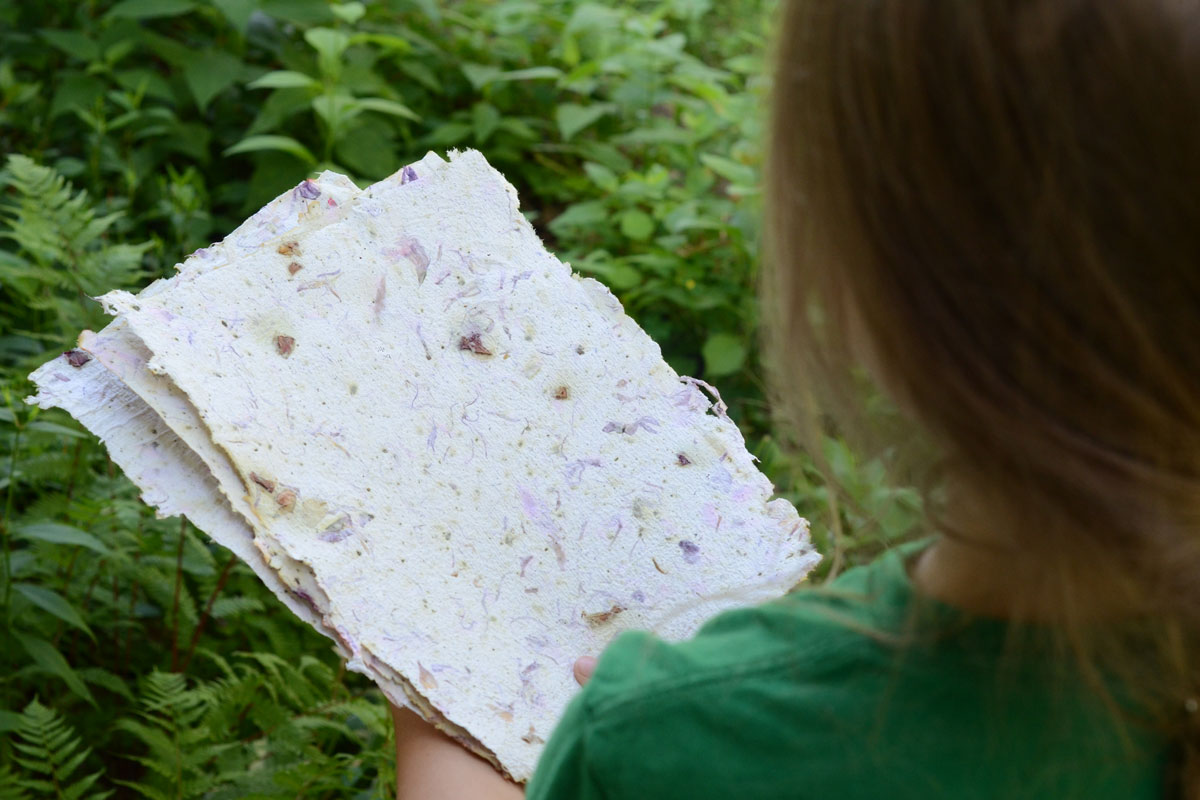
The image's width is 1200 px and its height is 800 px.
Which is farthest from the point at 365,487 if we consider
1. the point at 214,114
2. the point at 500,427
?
the point at 214,114

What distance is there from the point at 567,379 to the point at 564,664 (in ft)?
0.76

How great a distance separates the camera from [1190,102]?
0.36 meters

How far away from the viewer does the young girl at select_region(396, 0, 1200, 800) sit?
37 cm

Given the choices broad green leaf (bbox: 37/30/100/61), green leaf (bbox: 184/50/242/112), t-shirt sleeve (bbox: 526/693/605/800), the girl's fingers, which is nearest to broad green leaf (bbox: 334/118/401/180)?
green leaf (bbox: 184/50/242/112)

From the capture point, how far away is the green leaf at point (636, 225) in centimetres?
187

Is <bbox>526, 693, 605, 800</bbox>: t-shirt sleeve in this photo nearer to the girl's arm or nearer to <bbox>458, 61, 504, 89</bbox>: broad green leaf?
the girl's arm

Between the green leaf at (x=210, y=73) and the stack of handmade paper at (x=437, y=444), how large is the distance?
113 centimetres

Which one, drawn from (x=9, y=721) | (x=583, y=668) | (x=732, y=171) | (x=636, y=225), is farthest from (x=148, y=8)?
(x=583, y=668)

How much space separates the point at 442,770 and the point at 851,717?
38cm

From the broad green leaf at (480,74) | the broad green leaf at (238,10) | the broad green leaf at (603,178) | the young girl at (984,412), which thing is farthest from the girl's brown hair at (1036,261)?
the broad green leaf at (480,74)

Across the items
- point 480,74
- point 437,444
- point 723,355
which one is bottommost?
point 723,355

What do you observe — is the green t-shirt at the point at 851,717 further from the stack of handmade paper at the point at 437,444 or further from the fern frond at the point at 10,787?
the fern frond at the point at 10,787

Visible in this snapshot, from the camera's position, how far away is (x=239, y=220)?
1920 mm

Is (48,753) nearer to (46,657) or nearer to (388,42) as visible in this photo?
(46,657)
